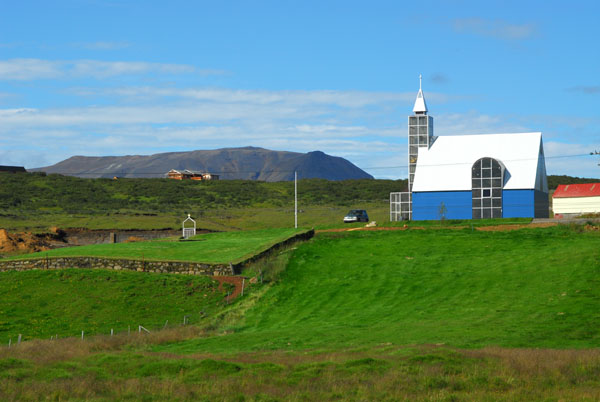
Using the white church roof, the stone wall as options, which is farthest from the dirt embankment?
the white church roof

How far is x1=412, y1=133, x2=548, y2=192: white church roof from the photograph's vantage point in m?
80.0

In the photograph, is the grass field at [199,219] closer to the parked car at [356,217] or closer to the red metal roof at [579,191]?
the parked car at [356,217]

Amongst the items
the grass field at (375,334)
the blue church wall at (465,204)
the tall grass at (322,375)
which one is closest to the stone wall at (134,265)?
the grass field at (375,334)

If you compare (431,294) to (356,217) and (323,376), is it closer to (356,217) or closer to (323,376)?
(323,376)

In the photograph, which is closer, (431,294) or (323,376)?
(323,376)

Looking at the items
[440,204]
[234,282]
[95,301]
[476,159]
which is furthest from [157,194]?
[95,301]

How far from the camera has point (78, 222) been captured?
122 m

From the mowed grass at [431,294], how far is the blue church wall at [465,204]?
15745mm

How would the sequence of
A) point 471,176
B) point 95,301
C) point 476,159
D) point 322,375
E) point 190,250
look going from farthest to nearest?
point 476,159 < point 471,176 < point 190,250 < point 95,301 < point 322,375

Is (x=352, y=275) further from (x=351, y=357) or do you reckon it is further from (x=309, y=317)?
(x=351, y=357)

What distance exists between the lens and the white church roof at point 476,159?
80.0 m

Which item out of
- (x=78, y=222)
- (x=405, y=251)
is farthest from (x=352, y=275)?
(x=78, y=222)

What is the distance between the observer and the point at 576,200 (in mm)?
88438

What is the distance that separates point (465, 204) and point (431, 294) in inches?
1462
